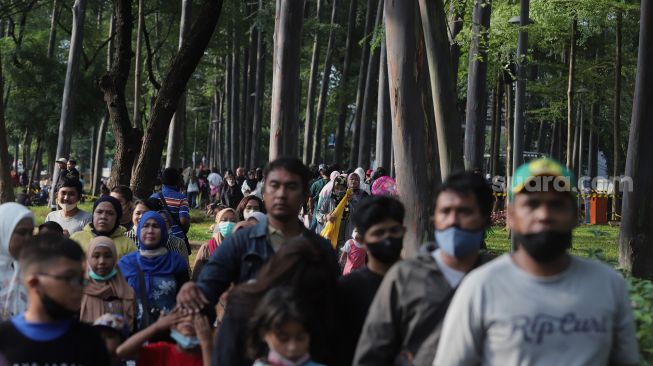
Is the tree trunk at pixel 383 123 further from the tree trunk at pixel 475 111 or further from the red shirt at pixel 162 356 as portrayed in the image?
the red shirt at pixel 162 356

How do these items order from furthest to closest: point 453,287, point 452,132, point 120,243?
point 452,132 < point 120,243 < point 453,287

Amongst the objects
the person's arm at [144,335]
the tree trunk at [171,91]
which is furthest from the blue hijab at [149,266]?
the tree trunk at [171,91]

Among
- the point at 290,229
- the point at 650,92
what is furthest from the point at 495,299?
the point at 650,92

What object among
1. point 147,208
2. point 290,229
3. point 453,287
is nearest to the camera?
point 453,287

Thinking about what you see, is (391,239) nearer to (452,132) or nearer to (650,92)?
(452,132)

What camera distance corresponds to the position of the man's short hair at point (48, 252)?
493cm

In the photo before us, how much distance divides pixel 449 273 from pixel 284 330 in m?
0.75

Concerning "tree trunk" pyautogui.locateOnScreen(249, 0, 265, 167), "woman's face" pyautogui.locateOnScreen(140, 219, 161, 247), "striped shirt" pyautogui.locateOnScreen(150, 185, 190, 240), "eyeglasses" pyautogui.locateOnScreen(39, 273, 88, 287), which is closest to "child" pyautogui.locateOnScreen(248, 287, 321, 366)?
"eyeglasses" pyautogui.locateOnScreen(39, 273, 88, 287)

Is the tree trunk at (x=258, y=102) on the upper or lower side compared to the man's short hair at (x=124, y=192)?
upper

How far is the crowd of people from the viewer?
387cm

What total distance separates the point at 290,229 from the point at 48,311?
4.23 feet

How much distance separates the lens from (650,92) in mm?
15477

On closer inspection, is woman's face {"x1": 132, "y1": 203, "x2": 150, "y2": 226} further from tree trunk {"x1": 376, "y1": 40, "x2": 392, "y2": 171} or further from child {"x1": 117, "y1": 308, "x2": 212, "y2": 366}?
tree trunk {"x1": 376, "y1": 40, "x2": 392, "y2": 171}

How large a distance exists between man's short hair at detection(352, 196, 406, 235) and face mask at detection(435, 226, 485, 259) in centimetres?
69
